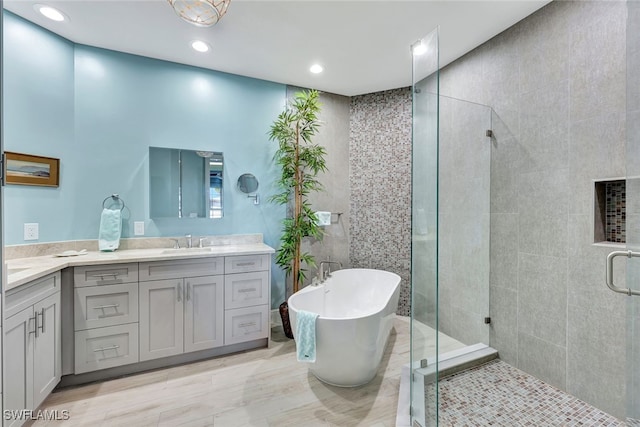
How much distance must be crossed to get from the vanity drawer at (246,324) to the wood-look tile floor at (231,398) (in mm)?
215

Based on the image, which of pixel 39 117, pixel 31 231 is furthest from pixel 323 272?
pixel 39 117

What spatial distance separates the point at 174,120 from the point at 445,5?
2.52m

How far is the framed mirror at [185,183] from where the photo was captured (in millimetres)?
2699

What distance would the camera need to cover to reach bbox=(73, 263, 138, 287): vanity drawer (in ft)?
6.65

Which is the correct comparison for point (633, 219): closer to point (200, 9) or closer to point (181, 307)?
point (200, 9)

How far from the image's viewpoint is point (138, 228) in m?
2.62

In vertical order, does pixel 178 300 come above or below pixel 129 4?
below

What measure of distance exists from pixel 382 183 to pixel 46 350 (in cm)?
327

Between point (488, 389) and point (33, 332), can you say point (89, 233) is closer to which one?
point (33, 332)

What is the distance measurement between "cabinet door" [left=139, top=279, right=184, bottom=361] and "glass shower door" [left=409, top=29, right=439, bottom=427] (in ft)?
6.09

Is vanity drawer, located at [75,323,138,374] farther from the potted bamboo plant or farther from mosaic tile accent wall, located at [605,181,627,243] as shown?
mosaic tile accent wall, located at [605,181,627,243]

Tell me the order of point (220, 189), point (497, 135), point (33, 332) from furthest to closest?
1. point (220, 189)
2. point (497, 135)
3. point (33, 332)

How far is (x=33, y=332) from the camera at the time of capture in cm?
168

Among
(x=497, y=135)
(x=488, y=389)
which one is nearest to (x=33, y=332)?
(x=488, y=389)
